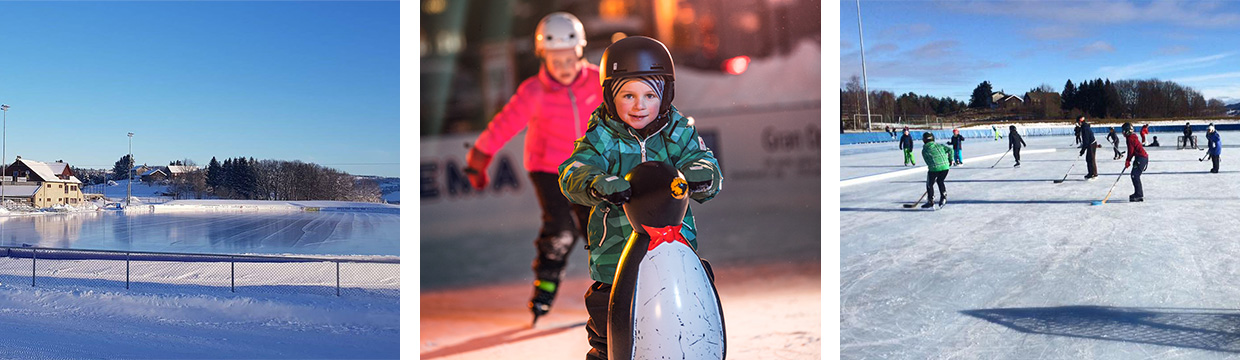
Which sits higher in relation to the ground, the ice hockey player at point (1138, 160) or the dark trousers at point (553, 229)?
the ice hockey player at point (1138, 160)

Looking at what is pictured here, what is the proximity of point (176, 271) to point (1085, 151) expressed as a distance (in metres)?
7.01

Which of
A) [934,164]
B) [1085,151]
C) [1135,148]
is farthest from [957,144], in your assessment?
[1135,148]

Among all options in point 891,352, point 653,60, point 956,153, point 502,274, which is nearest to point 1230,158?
point 956,153

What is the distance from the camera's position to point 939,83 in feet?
13.8

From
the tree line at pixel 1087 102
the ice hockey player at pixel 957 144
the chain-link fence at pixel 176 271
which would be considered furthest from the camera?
A: the chain-link fence at pixel 176 271

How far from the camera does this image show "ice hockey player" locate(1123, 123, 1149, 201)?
3898 mm

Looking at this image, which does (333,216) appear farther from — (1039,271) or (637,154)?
(1039,271)

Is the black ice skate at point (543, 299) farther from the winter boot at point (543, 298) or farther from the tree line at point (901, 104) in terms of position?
the tree line at point (901, 104)

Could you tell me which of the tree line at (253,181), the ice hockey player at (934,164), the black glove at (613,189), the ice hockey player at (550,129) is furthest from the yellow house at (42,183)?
the ice hockey player at (934,164)

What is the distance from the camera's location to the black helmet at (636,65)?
2.04m

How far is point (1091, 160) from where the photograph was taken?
4125mm

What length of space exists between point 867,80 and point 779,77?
1746mm

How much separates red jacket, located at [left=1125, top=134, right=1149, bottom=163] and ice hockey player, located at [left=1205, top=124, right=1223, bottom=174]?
1.12ft

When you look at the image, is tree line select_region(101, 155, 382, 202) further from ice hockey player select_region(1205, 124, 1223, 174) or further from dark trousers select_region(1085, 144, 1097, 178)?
ice hockey player select_region(1205, 124, 1223, 174)
